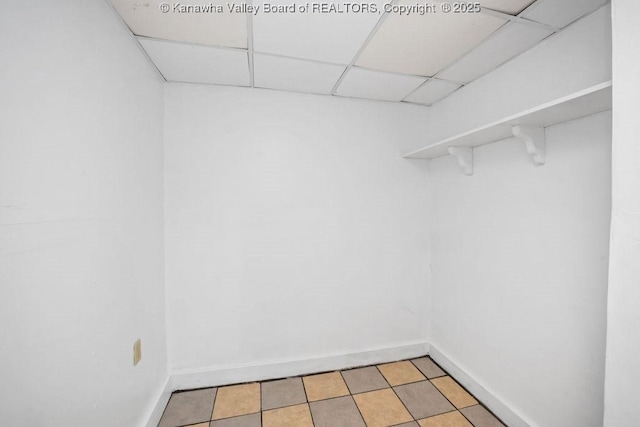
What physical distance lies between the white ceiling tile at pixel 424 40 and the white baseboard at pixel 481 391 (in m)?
2.23

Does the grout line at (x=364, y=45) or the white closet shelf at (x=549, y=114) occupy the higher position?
the grout line at (x=364, y=45)

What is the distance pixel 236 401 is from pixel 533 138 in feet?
8.20

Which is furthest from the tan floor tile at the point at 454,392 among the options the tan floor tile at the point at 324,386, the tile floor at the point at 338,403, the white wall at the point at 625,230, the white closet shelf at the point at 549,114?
the white closet shelf at the point at 549,114

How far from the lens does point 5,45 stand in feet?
2.31

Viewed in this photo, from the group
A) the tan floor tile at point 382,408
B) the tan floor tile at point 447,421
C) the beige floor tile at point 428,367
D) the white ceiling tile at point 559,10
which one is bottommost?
the beige floor tile at point 428,367

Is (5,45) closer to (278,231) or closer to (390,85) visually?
(278,231)

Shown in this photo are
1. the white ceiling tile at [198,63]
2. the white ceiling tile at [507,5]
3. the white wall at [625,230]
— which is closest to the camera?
the white wall at [625,230]

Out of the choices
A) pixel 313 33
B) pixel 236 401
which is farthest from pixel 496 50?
pixel 236 401

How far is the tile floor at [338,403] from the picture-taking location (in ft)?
5.24

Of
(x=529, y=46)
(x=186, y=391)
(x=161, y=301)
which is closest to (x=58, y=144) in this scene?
(x=161, y=301)

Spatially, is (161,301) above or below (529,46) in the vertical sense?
below

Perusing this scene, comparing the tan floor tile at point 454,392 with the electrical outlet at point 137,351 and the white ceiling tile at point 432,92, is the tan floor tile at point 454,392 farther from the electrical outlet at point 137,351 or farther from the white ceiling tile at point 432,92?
the white ceiling tile at point 432,92

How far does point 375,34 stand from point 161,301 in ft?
7.18

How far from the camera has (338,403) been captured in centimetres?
175
